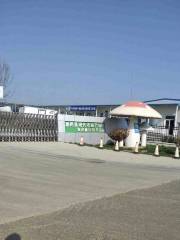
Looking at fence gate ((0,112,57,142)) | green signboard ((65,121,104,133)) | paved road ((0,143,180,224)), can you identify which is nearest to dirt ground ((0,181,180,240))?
paved road ((0,143,180,224))

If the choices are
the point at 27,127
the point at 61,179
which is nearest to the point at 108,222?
the point at 61,179

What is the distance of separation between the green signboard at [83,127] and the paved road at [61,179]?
7.11 m

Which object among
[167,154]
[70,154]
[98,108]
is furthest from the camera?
[98,108]

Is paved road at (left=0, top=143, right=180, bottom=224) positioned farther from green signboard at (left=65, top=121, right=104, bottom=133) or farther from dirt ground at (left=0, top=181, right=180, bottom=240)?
green signboard at (left=65, top=121, right=104, bottom=133)

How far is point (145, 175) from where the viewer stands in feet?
45.9

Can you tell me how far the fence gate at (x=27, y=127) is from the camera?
910 inches

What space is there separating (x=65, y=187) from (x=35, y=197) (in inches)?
66.9

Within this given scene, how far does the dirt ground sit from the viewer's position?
19.8ft

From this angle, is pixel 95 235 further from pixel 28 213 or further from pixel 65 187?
pixel 65 187

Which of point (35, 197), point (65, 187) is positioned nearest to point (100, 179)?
point (65, 187)

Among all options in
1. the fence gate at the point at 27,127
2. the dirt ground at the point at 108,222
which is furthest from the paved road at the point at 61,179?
the fence gate at the point at 27,127

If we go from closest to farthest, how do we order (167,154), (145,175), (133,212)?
(133,212) → (145,175) → (167,154)

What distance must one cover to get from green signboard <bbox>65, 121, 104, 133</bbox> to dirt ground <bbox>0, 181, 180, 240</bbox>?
55.6 ft

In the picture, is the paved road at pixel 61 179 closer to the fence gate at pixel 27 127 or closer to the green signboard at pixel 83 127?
the fence gate at pixel 27 127
